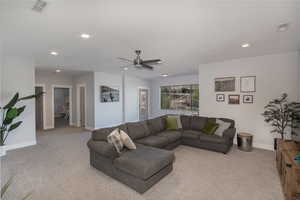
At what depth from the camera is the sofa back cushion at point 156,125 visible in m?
4.30

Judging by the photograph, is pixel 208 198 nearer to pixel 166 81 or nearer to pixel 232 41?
pixel 232 41

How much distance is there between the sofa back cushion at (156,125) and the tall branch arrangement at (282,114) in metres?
2.82

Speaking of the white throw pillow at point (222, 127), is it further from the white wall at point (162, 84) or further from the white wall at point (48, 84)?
the white wall at point (48, 84)

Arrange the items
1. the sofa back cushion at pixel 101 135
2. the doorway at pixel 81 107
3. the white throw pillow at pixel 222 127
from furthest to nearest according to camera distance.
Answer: the doorway at pixel 81 107 < the white throw pillow at pixel 222 127 < the sofa back cushion at pixel 101 135

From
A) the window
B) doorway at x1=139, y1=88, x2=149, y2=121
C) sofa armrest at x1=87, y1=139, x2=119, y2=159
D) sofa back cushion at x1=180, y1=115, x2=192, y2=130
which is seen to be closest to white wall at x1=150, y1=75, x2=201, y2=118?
the window

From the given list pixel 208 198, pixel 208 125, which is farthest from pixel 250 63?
pixel 208 198

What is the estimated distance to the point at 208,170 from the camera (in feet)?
9.66

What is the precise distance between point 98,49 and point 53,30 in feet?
3.58

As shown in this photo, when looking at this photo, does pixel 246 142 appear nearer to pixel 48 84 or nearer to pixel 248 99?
pixel 248 99

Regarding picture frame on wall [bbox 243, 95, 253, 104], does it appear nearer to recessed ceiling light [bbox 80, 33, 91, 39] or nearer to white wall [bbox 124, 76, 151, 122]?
recessed ceiling light [bbox 80, 33, 91, 39]

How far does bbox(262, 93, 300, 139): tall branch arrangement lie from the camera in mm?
3543

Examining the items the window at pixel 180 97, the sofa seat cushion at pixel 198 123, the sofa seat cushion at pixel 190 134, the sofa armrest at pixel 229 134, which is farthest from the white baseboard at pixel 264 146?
the window at pixel 180 97

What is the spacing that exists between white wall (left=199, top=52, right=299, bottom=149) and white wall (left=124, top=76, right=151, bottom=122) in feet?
14.0

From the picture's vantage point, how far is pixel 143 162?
2.32 m
